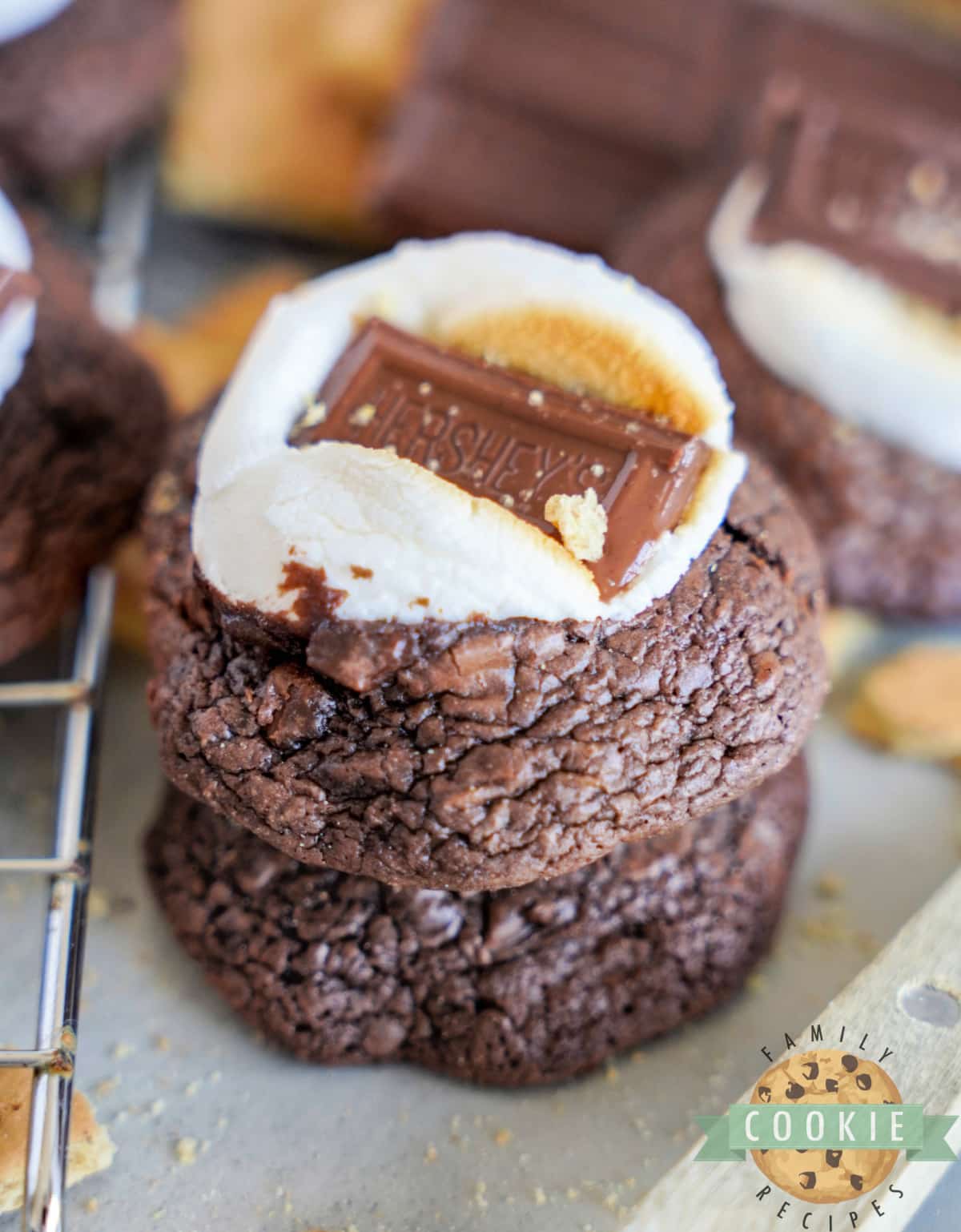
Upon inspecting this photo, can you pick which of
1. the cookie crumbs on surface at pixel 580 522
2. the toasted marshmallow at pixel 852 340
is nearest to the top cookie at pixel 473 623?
the cookie crumbs on surface at pixel 580 522

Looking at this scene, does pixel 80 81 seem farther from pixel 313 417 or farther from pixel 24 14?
pixel 313 417

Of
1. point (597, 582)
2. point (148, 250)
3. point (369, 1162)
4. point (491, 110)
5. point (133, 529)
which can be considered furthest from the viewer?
point (148, 250)

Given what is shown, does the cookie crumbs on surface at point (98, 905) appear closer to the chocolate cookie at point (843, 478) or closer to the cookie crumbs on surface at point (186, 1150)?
the cookie crumbs on surface at point (186, 1150)

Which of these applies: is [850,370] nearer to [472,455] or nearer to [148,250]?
[472,455]

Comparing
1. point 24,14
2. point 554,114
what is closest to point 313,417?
point 24,14

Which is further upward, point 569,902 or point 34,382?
point 34,382

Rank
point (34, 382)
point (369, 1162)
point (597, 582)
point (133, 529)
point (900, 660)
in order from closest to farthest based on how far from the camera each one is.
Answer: point (597, 582)
point (369, 1162)
point (34, 382)
point (133, 529)
point (900, 660)

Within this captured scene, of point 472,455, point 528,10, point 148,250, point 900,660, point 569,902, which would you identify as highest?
point 528,10

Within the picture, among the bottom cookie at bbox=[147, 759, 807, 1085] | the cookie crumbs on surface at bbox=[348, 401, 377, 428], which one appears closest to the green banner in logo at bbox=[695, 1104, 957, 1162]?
the bottom cookie at bbox=[147, 759, 807, 1085]

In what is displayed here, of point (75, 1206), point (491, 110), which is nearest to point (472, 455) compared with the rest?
point (75, 1206)
